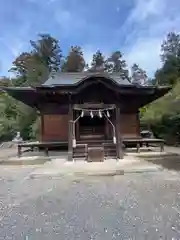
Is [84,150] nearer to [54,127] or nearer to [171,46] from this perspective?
[54,127]

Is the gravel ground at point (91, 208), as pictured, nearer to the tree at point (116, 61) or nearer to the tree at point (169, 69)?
the tree at point (169, 69)

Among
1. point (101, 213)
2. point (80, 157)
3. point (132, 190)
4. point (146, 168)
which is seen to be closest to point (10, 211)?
point (101, 213)

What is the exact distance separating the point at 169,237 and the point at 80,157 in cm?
715

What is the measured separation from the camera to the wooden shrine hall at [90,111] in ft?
31.9

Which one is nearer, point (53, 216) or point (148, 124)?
point (53, 216)

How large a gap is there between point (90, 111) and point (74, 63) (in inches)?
1289

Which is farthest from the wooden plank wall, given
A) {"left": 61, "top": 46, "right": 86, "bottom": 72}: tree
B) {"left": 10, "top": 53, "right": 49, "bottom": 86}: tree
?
{"left": 61, "top": 46, "right": 86, "bottom": 72}: tree

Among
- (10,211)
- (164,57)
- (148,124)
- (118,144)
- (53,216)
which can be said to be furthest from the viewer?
(164,57)

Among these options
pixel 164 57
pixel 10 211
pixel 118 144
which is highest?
pixel 164 57

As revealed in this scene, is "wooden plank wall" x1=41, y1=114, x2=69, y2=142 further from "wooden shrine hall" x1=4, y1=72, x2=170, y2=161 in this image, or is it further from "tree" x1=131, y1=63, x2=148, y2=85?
"tree" x1=131, y1=63, x2=148, y2=85

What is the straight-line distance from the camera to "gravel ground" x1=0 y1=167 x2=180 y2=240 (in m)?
2.78

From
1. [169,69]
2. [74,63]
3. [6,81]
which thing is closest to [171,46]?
[169,69]

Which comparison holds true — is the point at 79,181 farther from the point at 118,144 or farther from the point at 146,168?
the point at 118,144

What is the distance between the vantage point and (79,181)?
586 centimetres
